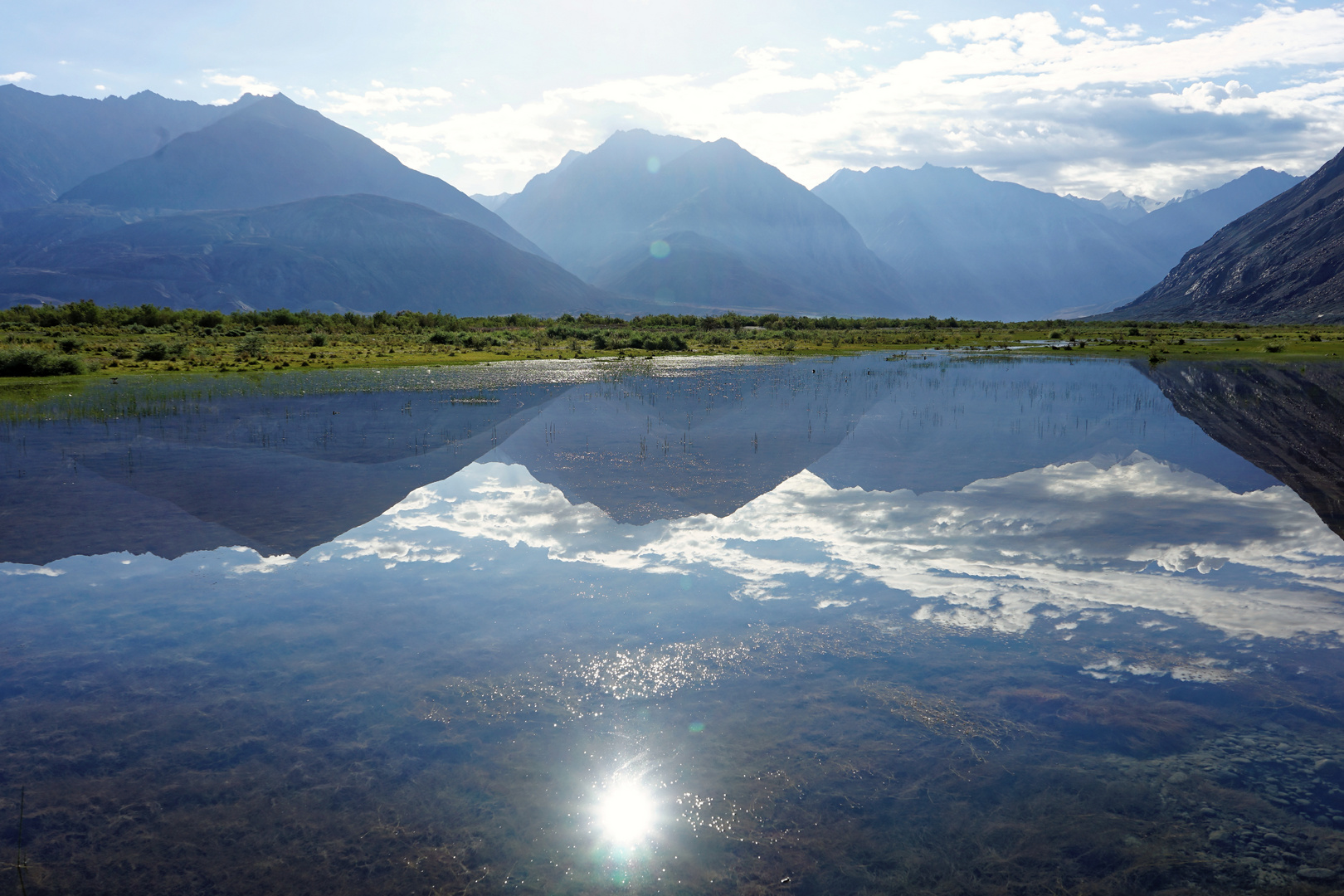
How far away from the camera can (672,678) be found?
33.5 ft

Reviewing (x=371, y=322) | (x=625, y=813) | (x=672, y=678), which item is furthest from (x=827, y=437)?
(x=371, y=322)

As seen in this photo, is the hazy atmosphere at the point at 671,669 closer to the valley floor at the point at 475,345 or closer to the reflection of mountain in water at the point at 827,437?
the reflection of mountain in water at the point at 827,437

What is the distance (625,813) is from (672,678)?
113 inches

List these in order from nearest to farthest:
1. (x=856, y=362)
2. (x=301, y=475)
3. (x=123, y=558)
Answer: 1. (x=123, y=558)
2. (x=301, y=475)
3. (x=856, y=362)

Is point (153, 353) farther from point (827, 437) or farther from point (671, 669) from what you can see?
point (671, 669)

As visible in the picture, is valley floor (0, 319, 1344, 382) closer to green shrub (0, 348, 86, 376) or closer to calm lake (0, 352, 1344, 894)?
green shrub (0, 348, 86, 376)

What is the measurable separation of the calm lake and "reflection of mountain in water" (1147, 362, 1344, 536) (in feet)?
2.12

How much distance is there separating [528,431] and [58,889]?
25.7 metres

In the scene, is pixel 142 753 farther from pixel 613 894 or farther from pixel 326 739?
pixel 613 894

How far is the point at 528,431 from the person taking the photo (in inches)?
1251

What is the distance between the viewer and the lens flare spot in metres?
7.06

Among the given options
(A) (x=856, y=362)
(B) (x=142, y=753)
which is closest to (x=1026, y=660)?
(B) (x=142, y=753)

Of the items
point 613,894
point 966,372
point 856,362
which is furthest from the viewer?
point 856,362

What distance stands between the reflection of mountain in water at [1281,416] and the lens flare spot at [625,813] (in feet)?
57.3
